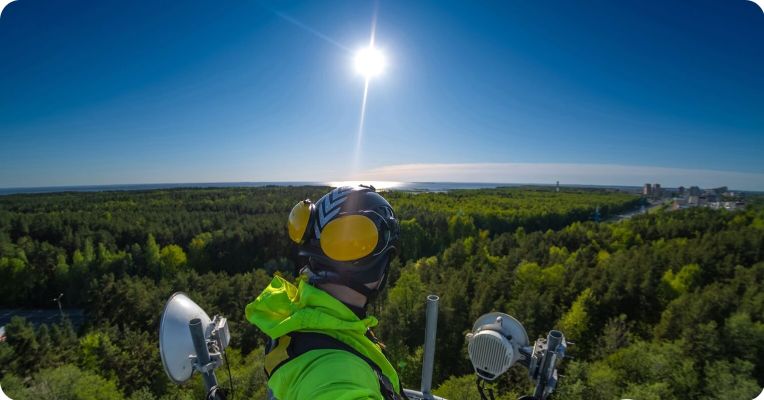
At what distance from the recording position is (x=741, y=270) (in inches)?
1204

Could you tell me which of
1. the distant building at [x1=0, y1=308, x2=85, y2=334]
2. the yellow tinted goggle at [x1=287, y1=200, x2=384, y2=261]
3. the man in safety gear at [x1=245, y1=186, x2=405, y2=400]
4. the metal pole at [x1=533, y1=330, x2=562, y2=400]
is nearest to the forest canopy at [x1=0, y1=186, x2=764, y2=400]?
the distant building at [x1=0, y1=308, x2=85, y2=334]

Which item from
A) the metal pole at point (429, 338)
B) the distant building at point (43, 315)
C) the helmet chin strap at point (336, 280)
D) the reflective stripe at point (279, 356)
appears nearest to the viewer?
the reflective stripe at point (279, 356)

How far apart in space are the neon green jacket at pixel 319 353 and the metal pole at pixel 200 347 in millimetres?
644

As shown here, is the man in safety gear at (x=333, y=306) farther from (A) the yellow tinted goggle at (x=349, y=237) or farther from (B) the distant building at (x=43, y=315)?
(B) the distant building at (x=43, y=315)

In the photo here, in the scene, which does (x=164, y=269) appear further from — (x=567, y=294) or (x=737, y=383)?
(x=737, y=383)

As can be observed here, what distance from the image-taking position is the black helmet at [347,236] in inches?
87.3

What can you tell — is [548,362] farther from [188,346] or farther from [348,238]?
[188,346]

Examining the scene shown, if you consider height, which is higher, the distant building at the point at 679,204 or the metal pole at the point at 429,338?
the metal pole at the point at 429,338

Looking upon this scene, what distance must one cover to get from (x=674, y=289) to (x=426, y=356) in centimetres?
4190

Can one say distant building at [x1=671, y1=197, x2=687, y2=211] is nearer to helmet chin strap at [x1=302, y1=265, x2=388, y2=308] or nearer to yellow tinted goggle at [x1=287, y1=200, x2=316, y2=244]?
helmet chin strap at [x1=302, y1=265, x2=388, y2=308]

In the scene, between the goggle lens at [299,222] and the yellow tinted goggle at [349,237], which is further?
the goggle lens at [299,222]

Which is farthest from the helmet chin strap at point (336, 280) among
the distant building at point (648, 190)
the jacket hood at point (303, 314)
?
the distant building at point (648, 190)

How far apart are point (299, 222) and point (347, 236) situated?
0.44 meters

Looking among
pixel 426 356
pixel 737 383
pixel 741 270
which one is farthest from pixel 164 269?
pixel 741 270
